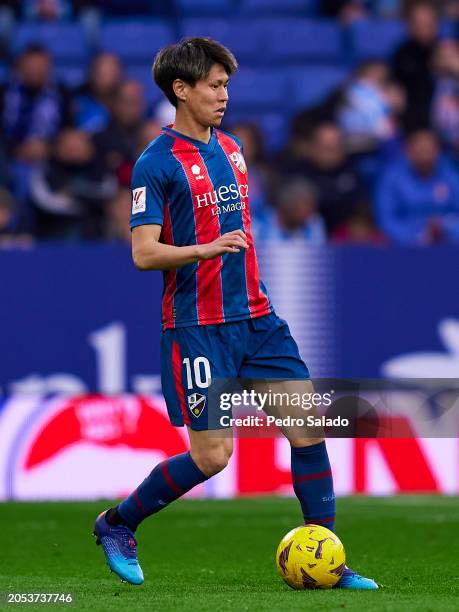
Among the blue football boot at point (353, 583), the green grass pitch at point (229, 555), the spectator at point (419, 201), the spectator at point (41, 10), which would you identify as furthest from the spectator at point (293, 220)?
the blue football boot at point (353, 583)

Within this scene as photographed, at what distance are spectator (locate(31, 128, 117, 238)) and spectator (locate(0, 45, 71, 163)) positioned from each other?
0.59 m

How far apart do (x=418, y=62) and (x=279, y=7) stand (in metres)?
2.18

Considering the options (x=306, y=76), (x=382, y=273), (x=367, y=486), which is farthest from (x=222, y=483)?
(x=306, y=76)

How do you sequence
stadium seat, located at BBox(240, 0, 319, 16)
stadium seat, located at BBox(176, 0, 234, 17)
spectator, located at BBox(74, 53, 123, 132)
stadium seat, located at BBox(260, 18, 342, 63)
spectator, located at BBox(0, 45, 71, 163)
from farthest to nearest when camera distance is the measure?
stadium seat, located at BBox(240, 0, 319, 16) < stadium seat, located at BBox(176, 0, 234, 17) < stadium seat, located at BBox(260, 18, 342, 63) < spectator, located at BBox(74, 53, 123, 132) < spectator, located at BBox(0, 45, 71, 163)

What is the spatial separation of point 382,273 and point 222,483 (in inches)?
96.5

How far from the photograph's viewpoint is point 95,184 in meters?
12.2

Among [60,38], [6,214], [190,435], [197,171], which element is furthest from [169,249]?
[60,38]

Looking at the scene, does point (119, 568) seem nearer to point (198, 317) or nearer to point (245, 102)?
point (198, 317)

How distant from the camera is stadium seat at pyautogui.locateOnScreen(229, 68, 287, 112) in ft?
48.7

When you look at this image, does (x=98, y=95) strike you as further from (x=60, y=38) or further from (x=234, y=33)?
(x=234, y=33)

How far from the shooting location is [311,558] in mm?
5609

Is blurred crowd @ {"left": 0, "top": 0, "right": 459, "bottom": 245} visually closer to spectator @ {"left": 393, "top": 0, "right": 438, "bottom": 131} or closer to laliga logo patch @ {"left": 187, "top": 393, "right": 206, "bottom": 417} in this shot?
spectator @ {"left": 393, "top": 0, "right": 438, "bottom": 131}

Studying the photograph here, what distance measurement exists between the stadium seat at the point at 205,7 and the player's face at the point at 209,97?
1003cm

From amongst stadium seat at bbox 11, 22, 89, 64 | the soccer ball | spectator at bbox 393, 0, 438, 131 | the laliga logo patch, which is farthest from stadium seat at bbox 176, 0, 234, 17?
the soccer ball
